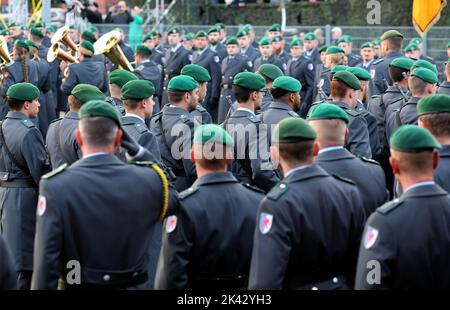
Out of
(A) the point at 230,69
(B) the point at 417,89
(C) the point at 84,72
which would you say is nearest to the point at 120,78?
(B) the point at 417,89

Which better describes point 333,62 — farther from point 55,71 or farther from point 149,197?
point 149,197

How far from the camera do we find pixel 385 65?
511 inches

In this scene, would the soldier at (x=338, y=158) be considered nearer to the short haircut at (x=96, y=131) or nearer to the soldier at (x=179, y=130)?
the short haircut at (x=96, y=131)

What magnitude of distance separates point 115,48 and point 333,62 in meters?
3.28

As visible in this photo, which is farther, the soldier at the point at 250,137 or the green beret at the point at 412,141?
the soldier at the point at 250,137

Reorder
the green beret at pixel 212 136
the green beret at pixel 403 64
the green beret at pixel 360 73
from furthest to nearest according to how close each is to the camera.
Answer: the green beret at pixel 403 64, the green beret at pixel 360 73, the green beret at pixel 212 136

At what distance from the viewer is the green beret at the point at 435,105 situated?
20.1 ft

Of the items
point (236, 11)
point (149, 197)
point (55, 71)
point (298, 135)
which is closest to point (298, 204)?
point (298, 135)

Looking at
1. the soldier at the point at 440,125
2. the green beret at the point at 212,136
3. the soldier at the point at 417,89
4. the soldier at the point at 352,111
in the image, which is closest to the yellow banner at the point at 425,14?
the soldier at the point at 417,89

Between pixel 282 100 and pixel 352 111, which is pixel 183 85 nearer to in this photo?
pixel 282 100

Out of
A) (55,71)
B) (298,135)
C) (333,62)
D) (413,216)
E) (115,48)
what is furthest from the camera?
(55,71)

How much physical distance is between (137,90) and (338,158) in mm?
2416

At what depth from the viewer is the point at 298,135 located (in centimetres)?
511

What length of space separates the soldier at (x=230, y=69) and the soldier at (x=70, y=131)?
8.11 metres
